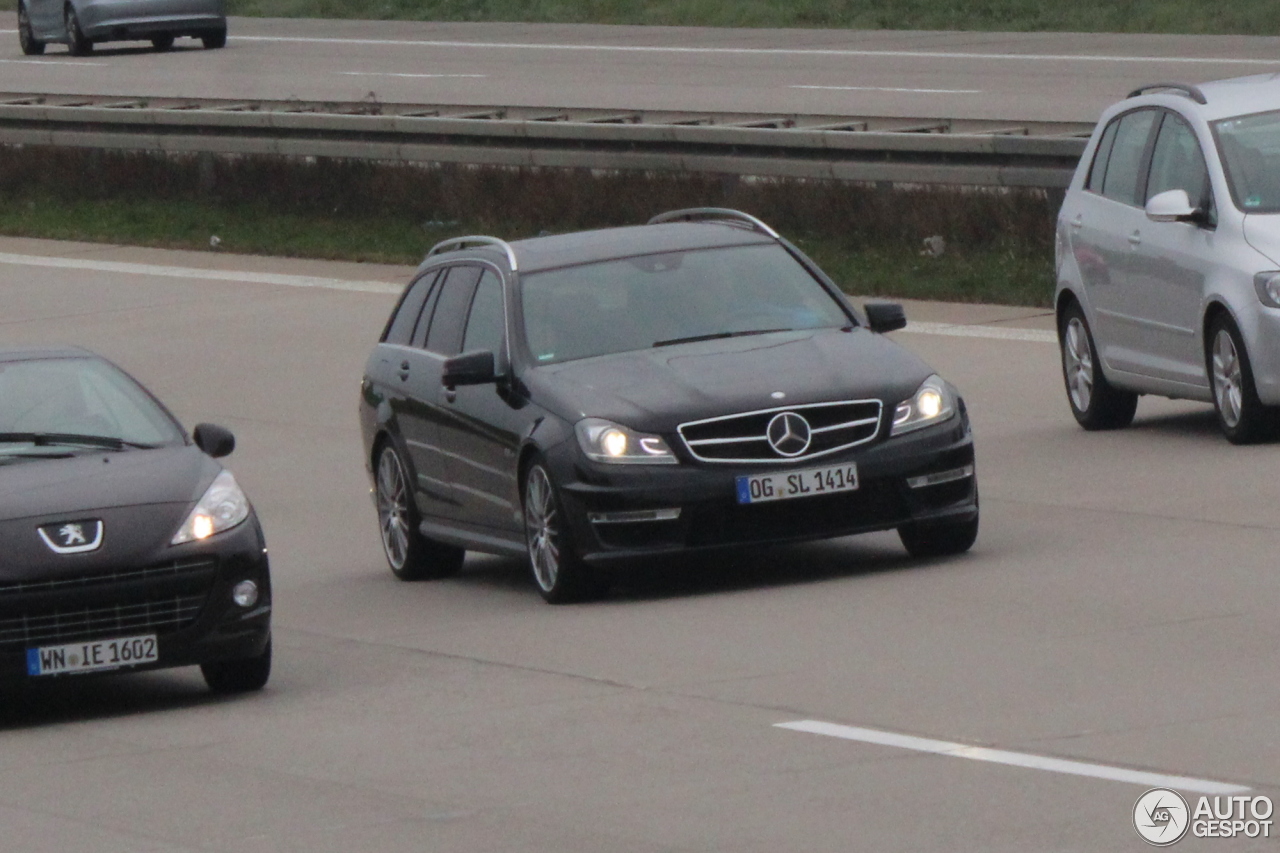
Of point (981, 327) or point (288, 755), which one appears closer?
point (288, 755)

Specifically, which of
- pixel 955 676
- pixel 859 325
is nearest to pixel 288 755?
pixel 955 676

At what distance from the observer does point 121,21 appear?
45.3 meters

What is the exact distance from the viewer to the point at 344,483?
1678cm

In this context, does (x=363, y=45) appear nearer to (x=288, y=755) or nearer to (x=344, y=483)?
(x=344, y=483)

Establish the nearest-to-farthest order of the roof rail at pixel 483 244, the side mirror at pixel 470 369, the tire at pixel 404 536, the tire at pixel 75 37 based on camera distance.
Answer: the side mirror at pixel 470 369 → the roof rail at pixel 483 244 → the tire at pixel 404 536 → the tire at pixel 75 37

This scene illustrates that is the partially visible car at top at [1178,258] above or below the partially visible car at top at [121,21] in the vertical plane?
above

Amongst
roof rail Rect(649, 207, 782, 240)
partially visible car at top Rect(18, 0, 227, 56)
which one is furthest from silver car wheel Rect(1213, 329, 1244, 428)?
partially visible car at top Rect(18, 0, 227, 56)

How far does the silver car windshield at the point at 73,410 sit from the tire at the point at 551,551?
1575 millimetres

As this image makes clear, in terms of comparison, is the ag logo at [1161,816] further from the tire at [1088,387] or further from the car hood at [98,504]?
the tire at [1088,387]

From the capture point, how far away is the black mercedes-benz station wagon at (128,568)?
32.6 ft

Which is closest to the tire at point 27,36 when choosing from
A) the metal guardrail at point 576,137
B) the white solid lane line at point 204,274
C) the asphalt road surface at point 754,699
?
the metal guardrail at point 576,137

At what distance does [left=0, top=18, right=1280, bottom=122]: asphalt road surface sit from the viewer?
31969mm

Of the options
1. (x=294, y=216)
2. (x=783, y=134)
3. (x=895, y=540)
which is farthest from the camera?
(x=294, y=216)

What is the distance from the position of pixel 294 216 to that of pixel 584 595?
17.5 meters
